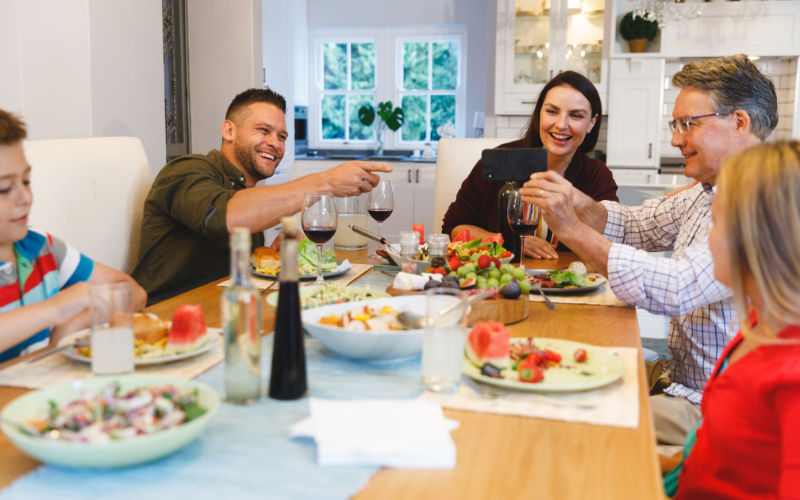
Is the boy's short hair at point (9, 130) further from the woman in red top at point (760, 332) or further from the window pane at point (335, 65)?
the window pane at point (335, 65)

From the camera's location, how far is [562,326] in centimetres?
125

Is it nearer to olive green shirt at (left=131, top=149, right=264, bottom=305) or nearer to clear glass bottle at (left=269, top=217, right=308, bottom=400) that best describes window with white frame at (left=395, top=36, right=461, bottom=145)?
olive green shirt at (left=131, top=149, right=264, bottom=305)

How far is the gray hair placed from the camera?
4.83 ft

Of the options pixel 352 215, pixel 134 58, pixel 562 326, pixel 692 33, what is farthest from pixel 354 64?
pixel 562 326

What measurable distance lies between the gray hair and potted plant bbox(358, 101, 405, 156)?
14.7 feet

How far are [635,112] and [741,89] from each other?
3.26m

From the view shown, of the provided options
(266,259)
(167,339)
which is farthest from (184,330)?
(266,259)

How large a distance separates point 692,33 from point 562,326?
12.8 ft

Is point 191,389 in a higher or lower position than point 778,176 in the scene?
lower

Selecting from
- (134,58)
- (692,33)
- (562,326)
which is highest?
(692,33)

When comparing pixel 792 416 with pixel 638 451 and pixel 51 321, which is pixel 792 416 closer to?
pixel 638 451

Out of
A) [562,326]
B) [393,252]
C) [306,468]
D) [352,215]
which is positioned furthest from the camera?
[352,215]

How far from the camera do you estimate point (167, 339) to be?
1.03 metres

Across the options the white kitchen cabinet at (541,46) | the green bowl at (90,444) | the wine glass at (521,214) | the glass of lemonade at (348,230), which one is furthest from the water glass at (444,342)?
the white kitchen cabinet at (541,46)
